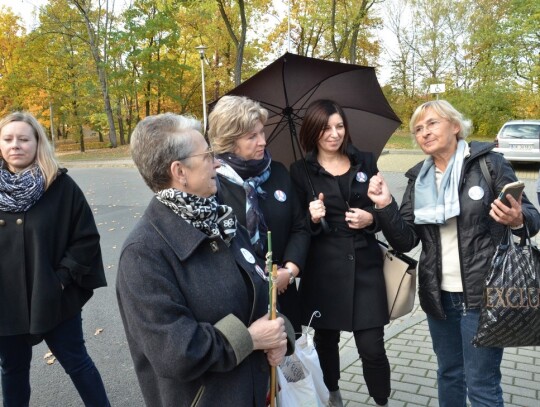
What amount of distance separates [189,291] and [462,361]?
6.07 ft

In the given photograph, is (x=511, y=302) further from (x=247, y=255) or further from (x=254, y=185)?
(x=254, y=185)

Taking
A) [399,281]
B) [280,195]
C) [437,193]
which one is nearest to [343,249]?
[399,281]

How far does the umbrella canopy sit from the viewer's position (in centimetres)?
308

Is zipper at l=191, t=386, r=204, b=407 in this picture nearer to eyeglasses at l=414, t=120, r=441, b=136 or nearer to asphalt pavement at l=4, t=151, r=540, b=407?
eyeglasses at l=414, t=120, r=441, b=136

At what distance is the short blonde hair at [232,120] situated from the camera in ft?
8.44

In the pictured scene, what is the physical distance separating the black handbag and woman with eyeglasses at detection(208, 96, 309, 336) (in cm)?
102

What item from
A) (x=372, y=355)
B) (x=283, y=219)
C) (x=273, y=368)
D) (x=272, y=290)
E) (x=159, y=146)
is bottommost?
(x=372, y=355)

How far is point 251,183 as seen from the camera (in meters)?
2.64

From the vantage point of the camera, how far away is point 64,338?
2.88 meters

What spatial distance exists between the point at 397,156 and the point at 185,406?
68.6 ft

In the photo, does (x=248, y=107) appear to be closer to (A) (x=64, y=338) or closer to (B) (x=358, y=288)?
(B) (x=358, y=288)

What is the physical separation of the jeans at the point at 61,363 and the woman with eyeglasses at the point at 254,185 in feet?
4.28

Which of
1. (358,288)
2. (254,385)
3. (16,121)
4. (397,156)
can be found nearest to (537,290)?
(358,288)

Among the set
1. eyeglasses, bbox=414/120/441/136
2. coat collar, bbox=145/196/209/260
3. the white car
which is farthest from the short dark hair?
the white car
